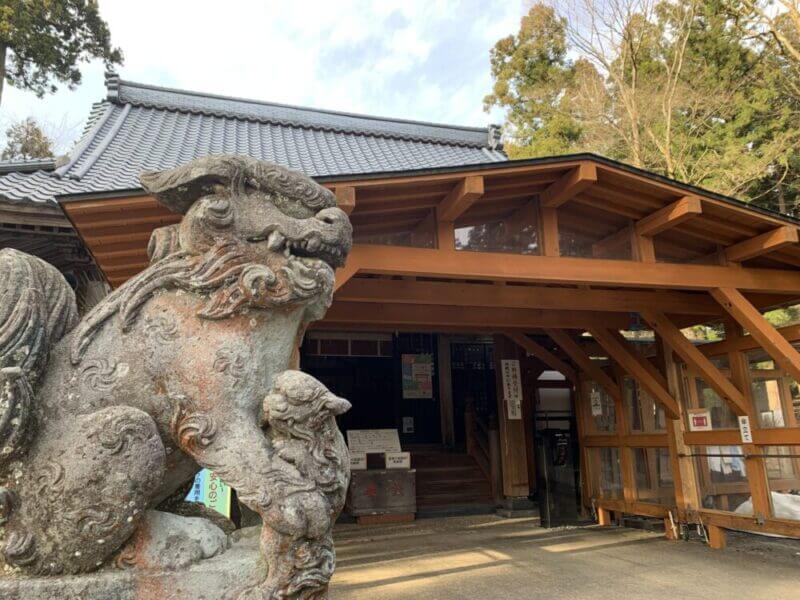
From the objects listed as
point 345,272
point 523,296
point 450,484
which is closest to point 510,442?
point 450,484

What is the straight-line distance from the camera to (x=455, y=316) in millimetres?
5906

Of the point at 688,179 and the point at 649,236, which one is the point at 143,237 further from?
the point at 688,179

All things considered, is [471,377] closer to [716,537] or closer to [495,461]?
[495,461]

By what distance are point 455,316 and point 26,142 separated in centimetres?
1372

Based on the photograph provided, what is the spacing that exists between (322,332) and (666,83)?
9441 millimetres

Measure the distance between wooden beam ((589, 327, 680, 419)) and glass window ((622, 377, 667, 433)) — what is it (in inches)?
8.1

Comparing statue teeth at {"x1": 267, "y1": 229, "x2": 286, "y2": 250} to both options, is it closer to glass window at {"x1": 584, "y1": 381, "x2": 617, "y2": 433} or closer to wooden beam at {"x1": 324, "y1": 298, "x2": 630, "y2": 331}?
wooden beam at {"x1": 324, "y1": 298, "x2": 630, "y2": 331}

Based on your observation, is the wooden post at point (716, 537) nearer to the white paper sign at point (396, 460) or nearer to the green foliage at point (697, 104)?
the white paper sign at point (396, 460)

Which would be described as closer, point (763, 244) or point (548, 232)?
point (548, 232)

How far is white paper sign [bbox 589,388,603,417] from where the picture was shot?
7410 mm

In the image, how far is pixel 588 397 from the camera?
766 cm

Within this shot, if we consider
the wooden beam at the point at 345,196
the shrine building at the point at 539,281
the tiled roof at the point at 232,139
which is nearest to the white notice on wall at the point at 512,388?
the shrine building at the point at 539,281

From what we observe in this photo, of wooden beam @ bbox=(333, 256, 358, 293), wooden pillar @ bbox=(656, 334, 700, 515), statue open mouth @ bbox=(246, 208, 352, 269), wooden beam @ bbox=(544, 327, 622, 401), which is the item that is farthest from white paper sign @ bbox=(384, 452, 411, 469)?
statue open mouth @ bbox=(246, 208, 352, 269)

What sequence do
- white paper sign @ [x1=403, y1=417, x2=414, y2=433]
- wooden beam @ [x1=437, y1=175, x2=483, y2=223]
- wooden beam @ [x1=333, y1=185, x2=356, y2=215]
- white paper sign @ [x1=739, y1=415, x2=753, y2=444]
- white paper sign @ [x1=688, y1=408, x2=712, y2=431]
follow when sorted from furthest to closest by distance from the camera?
white paper sign @ [x1=403, y1=417, x2=414, y2=433], white paper sign @ [x1=688, y1=408, x2=712, y2=431], white paper sign @ [x1=739, y1=415, x2=753, y2=444], wooden beam @ [x1=437, y1=175, x2=483, y2=223], wooden beam @ [x1=333, y1=185, x2=356, y2=215]
